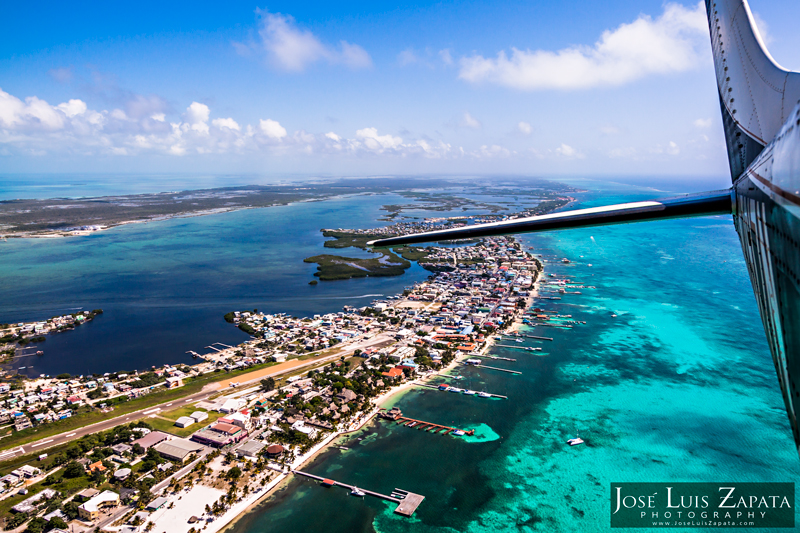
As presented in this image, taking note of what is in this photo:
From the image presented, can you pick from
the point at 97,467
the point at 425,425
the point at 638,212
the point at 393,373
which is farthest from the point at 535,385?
the point at 638,212

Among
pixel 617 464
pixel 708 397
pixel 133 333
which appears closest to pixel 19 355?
pixel 133 333

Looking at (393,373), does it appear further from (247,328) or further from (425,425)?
(247,328)

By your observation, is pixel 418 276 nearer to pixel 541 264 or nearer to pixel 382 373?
pixel 541 264

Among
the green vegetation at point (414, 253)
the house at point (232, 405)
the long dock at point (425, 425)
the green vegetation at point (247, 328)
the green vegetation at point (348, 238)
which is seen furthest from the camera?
the green vegetation at point (348, 238)

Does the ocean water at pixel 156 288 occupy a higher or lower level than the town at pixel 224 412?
higher

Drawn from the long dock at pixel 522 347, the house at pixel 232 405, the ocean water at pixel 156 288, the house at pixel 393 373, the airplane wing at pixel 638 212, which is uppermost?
the airplane wing at pixel 638 212

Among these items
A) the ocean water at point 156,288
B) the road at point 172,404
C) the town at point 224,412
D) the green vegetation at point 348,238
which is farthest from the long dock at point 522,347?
the green vegetation at point 348,238

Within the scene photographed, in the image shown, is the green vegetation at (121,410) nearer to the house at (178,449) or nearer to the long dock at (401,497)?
the house at (178,449)
